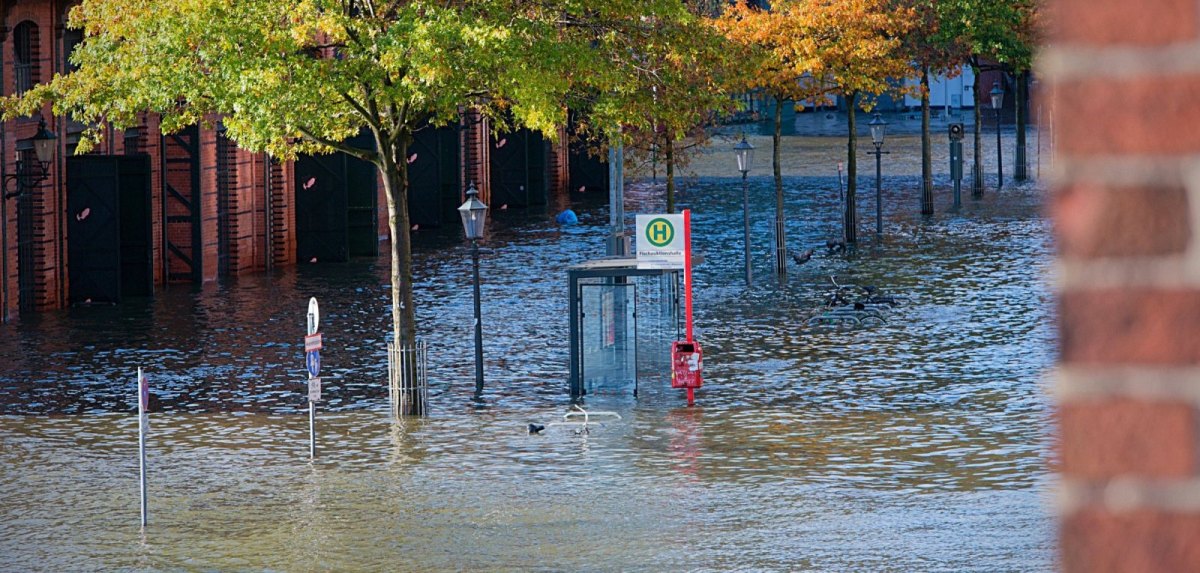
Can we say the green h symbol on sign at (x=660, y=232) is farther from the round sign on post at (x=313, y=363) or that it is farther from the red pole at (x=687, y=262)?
the round sign on post at (x=313, y=363)

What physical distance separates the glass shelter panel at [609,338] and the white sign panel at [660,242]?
30.3 inches

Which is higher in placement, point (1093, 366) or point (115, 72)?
point (115, 72)

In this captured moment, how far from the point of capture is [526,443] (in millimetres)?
19344

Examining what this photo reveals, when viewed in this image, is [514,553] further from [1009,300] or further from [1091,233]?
[1009,300]

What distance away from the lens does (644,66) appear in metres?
23.9

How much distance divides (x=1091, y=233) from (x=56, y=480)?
1731cm

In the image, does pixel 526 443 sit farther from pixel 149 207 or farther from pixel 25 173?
pixel 149 207

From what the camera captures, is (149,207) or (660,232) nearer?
(660,232)

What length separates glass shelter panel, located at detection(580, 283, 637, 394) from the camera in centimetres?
2277

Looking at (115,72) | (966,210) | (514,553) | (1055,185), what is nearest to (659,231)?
(115,72)

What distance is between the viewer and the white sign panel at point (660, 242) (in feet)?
72.6

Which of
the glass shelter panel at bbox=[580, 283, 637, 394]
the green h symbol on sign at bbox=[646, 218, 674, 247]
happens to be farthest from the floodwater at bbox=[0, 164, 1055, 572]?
the green h symbol on sign at bbox=[646, 218, 674, 247]

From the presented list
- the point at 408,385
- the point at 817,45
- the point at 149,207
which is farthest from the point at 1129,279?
the point at 817,45

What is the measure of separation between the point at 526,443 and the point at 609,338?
388cm
